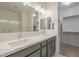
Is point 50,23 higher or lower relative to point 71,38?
higher

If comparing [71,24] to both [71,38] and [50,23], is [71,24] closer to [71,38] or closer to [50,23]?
[71,38]

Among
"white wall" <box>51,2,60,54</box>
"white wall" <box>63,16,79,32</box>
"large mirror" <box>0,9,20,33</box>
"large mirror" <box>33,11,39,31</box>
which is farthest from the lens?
"white wall" <box>51,2,60,54</box>

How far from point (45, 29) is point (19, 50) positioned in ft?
9.10

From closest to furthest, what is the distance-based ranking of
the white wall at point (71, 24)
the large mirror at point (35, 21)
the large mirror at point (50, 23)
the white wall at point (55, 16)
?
the white wall at point (71, 24)
the large mirror at point (35, 21)
the white wall at point (55, 16)
the large mirror at point (50, 23)

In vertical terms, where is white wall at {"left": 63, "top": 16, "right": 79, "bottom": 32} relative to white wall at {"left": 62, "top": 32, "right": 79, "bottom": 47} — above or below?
above

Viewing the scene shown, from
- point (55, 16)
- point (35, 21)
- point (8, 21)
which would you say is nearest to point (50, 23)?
point (55, 16)

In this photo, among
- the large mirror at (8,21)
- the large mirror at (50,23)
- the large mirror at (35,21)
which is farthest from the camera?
the large mirror at (50,23)

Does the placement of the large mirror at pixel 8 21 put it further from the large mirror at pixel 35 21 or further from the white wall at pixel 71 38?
the white wall at pixel 71 38

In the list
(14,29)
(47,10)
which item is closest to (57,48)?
(47,10)

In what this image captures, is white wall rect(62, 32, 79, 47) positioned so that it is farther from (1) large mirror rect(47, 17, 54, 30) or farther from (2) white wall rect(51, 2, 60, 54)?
(1) large mirror rect(47, 17, 54, 30)

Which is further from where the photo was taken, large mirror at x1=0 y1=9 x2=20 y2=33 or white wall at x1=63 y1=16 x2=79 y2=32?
white wall at x1=63 y1=16 x2=79 y2=32

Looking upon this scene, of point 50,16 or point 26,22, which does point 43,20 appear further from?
point 26,22

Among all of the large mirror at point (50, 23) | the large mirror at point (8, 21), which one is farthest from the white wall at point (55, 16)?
the large mirror at point (8, 21)

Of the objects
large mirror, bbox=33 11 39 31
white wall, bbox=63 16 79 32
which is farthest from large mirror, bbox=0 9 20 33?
white wall, bbox=63 16 79 32
